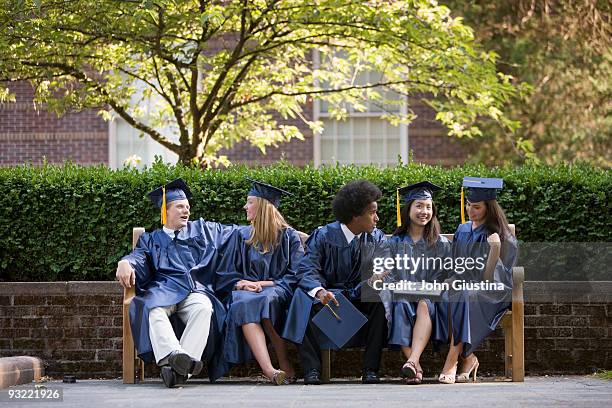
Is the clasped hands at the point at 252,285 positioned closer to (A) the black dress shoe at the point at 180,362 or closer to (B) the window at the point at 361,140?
(A) the black dress shoe at the point at 180,362

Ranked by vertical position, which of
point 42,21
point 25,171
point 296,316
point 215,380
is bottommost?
point 215,380

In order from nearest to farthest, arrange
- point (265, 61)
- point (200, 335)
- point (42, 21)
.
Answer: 1. point (200, 335)
2. point (42, 21)
3. point (265, 61)

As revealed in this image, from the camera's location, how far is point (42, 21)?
1020 cm

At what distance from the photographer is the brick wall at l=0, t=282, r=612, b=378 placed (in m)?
8.70

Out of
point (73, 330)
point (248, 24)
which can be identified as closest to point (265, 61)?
point (248, 24)

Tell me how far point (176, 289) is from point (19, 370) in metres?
1.36

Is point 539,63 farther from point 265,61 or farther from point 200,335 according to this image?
point 200,335

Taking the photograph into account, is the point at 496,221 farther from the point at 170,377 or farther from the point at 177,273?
the point at 170,377

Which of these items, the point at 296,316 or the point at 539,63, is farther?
the point at 539,63

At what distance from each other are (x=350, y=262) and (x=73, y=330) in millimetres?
2463

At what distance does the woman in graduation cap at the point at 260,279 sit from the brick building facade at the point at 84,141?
28.7ft

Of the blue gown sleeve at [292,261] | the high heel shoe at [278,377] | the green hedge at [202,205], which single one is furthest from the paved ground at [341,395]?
the green hedge at [202,205]

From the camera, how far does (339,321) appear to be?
7.80 m

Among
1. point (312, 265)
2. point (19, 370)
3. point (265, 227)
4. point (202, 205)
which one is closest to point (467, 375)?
point (312, 265)
